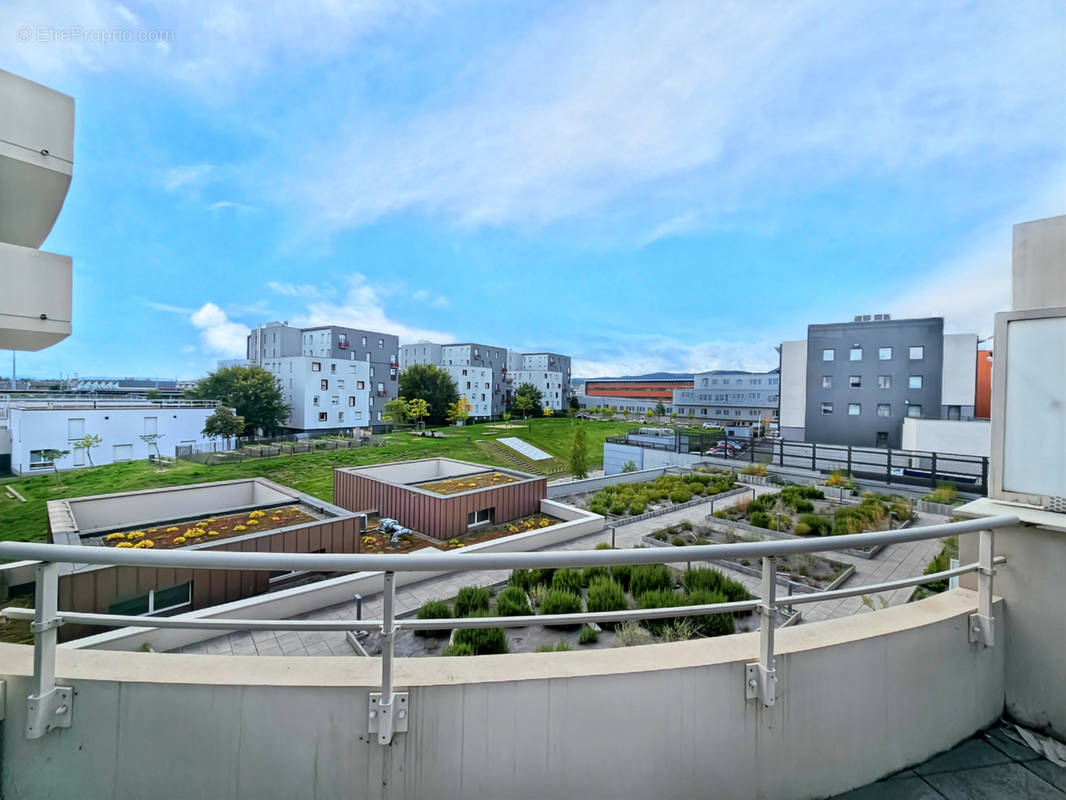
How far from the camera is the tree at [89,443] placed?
2056 centimetres

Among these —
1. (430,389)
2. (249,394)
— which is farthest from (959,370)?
(249,394)

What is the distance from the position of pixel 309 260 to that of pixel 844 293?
6502 centimetres

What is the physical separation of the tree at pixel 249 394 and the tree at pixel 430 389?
37.2 feet

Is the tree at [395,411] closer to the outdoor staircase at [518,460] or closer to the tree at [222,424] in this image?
the outdoor staircase at [518,460]

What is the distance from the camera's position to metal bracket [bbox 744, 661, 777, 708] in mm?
1309

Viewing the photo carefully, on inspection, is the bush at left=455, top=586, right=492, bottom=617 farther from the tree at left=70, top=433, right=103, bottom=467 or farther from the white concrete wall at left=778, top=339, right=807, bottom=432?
the white concrete wall at left=778, top=339, right=807, bottom=432

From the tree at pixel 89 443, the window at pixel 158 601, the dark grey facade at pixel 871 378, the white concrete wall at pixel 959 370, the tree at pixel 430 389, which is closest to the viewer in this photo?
the window at pixel 158 601

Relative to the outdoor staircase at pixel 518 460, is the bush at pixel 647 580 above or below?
above

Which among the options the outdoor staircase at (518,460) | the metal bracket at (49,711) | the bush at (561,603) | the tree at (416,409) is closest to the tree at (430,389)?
the tree at (416,409)

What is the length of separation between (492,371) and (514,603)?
49.1m

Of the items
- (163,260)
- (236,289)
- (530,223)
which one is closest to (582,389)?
(530,223)

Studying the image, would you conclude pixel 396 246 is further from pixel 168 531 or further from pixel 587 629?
pixel 587 629

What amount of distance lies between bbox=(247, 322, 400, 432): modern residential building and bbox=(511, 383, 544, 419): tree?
48.6 ft

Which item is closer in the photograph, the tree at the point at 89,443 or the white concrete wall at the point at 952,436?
the white concrete wall at the point at 952,436
